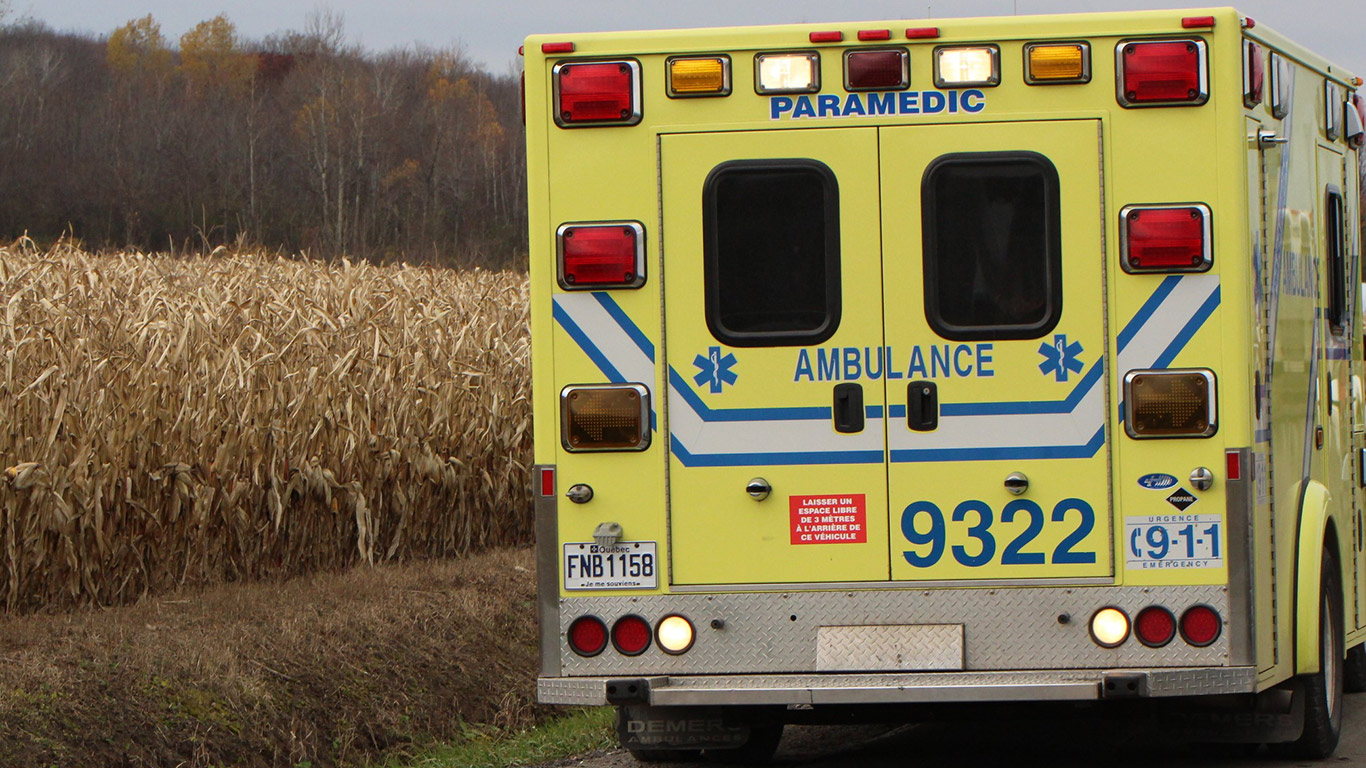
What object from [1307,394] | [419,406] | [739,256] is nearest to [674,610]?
[739,256]

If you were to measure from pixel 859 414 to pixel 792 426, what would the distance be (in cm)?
25

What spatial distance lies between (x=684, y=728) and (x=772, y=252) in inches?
74.9

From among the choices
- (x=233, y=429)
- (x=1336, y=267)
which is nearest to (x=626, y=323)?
(x=1336, y=267)

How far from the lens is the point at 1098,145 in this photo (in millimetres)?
6816

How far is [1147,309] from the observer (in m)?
6.79

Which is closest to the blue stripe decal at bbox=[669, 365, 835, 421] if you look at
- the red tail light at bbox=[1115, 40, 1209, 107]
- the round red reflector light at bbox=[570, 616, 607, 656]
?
the round red reflector light at bbox=[570, 616, 607, 656]

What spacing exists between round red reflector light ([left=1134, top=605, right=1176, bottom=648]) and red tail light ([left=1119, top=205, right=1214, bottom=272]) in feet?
4.00

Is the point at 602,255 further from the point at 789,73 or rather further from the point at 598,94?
the point at 789,73

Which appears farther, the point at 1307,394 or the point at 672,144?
the point at 1307,394

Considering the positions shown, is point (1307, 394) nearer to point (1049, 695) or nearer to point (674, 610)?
point (1049, 695)

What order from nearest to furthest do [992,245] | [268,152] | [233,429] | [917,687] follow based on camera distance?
[917,687]
[992,245]
[233,429]
[268,152]

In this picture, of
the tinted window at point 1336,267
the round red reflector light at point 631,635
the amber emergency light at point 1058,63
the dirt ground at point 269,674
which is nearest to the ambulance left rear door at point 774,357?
the round red reflector light at point 631,635

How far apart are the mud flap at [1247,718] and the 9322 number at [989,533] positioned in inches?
36.8

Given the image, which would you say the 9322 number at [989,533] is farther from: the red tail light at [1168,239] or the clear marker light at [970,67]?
the clear marker light at [970,67]
